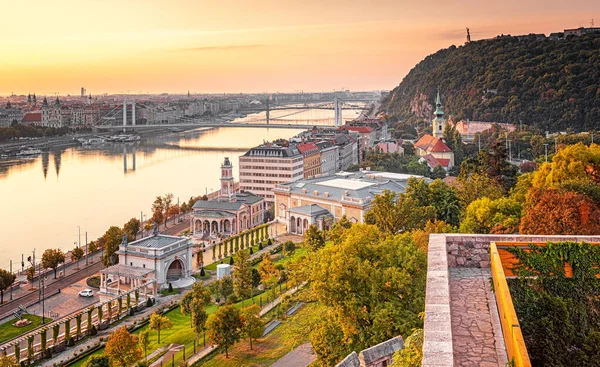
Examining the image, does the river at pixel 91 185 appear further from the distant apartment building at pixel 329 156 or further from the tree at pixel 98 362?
the tree at pixel 98 362

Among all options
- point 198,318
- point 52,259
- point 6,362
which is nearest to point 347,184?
point 52,259

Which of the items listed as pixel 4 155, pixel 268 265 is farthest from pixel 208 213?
pixel 4 155

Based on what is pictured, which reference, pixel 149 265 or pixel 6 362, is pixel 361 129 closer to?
pixel 149 265

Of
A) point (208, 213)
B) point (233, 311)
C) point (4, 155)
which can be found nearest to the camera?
point (233, 311)

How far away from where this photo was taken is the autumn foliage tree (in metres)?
5.97

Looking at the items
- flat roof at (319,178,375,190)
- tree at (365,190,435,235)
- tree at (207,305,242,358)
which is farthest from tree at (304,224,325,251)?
flat roof at (319,178,375,190)

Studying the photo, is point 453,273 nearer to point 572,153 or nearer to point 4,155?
point 572,153

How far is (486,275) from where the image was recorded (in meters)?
3.00

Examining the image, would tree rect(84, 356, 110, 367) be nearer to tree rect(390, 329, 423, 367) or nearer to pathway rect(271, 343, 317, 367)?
pathway rect(271, 343, 317, 367)

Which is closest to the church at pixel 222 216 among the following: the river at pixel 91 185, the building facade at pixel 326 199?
the building facade at pixel 326 199

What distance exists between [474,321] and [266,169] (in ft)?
55.9

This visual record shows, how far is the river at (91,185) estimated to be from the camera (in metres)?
15.2

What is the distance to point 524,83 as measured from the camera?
99.2 feet

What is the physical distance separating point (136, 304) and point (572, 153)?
6.47 meters
